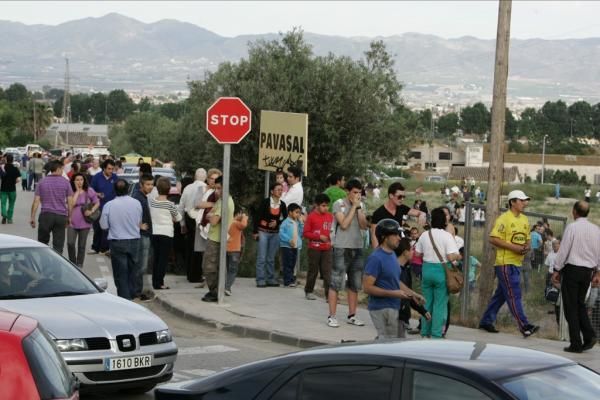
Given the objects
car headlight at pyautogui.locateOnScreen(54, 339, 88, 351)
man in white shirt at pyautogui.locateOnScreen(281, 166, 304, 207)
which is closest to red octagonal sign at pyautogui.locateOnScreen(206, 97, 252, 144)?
man in white shirt at pyautogui.locateOnScreen(281, 166, 304, 207)

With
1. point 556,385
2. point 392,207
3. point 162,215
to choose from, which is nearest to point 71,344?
point 556,385

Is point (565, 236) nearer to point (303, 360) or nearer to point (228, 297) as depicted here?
point (228, 297)

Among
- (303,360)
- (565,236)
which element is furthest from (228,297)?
(303,360)

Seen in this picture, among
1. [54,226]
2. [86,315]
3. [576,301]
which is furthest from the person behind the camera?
[54,226]

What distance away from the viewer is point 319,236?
Answer: 17.5 m

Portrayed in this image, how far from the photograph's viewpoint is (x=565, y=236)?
14008 millimetres

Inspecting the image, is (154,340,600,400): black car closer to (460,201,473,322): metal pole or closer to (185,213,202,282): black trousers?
(460,201,473,322): metal pole

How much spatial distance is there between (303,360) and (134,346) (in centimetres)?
475

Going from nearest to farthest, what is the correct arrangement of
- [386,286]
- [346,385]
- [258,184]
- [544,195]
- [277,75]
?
[346,385]
[386,286]
[258,184]
[277,75]
[544,195]

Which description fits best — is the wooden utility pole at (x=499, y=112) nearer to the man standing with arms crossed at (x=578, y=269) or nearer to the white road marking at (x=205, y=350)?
the man standing with arms crossed at (x=578, y=269)

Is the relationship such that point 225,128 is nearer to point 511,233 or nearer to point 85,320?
point 511,233

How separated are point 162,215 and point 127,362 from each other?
8.36 m

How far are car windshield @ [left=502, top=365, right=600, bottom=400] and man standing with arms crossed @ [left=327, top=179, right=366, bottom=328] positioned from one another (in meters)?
9.56

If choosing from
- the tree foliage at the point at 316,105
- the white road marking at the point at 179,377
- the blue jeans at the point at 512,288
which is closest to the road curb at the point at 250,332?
the blue jeans at the point at 512,288
